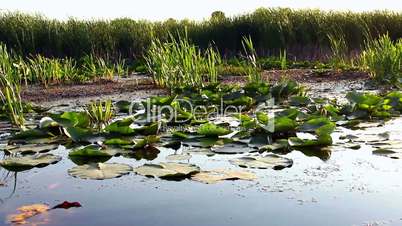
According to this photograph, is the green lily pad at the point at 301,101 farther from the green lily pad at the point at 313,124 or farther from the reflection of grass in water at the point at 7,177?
the reflection of grass in water at the point at 7,177

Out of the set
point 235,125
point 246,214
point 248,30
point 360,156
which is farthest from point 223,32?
point 246,214

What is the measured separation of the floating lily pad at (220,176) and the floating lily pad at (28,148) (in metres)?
1.18

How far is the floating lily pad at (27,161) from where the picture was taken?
3.07m

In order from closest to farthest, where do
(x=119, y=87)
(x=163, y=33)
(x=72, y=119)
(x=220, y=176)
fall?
1. (x=220, y=176)
2. (x=72, y=119)
3. (x=119, y=87)
4. (x=163, y=33)

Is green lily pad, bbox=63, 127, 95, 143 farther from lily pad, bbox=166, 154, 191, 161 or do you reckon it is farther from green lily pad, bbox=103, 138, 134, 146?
lily pad, bbox=166, 154, 191, 161

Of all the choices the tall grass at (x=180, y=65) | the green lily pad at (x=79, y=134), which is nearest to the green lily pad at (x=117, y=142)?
the green lily pad at (x=79, y=134)

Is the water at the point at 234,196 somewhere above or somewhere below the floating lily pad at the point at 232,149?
below

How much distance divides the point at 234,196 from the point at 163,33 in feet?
35.2

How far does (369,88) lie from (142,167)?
14.6 ft

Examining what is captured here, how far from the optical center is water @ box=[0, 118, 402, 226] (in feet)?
7.20

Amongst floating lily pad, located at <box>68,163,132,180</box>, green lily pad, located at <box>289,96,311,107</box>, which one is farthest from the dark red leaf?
green lily pad, located at <box>289,96,311,107</box>

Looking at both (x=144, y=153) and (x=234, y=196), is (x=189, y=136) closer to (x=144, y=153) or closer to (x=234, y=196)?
(x=144, y=153)

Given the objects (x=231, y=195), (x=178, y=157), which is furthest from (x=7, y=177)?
(x=231, y=195)

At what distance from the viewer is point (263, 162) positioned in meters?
2.92
